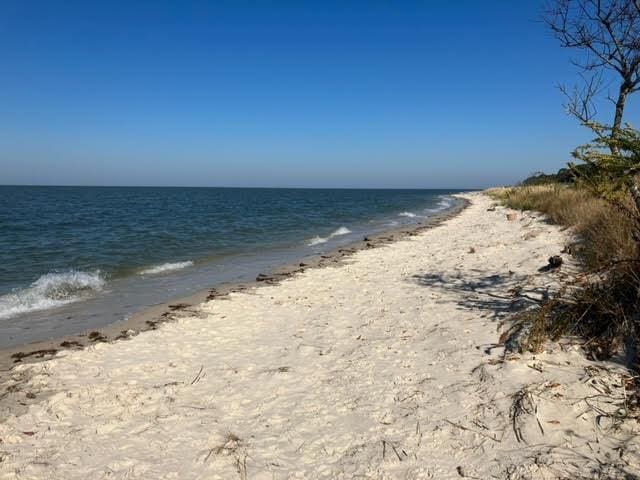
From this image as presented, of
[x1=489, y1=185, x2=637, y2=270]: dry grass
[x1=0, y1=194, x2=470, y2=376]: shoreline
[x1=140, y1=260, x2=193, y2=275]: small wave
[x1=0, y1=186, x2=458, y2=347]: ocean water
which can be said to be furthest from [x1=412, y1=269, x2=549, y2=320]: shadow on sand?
[x1=140, y1=260, x2=193, y2=275]: small wave

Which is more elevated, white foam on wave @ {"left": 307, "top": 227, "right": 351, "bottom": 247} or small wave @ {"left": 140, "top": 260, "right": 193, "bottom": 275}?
white foam on wave @ {"left": 307, "top": 227, "right": 351, "bottom": 247}

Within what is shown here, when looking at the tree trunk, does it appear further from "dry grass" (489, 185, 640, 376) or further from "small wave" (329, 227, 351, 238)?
"small wave" (329, 227, 351, 238)

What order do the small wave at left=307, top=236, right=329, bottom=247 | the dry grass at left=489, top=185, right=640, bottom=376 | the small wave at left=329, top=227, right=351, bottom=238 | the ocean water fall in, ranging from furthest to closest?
the small wave at left=329, top=227, right=351, bottom=238, the small wave at left=307, top=236, right=329, bottom=247, the ocean water, the dry grass at left=489, top=185, right=640, bottom=376

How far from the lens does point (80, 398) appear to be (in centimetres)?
421

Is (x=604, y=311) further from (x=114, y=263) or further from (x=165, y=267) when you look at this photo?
(x=114, y=263)

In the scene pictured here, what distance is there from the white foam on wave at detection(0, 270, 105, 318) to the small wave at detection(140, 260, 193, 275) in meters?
1.23

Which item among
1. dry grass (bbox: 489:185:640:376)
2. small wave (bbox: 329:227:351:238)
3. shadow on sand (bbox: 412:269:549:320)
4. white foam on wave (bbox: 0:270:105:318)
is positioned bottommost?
white foam on wave (bbox: 0:270:105:318)

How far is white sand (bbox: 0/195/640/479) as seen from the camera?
302 cm

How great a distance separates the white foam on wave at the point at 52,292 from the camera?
8352mm

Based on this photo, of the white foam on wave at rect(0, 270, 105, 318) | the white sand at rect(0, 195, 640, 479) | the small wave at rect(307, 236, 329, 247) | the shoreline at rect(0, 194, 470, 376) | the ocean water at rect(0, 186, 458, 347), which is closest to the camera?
the white sand at rect(0, 195, 640, 479)

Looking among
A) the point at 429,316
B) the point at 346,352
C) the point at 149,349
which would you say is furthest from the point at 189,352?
the point at 429,316

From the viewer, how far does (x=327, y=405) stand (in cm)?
391

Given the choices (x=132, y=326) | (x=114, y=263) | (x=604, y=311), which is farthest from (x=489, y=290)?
(x=114, y=263)

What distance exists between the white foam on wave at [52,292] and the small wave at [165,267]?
1.23 metres
